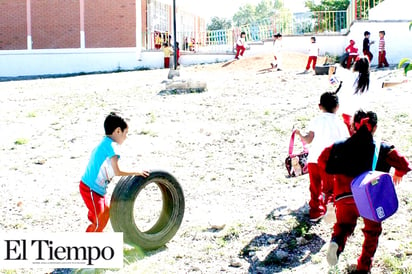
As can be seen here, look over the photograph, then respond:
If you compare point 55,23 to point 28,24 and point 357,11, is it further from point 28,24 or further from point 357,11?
point 357,11

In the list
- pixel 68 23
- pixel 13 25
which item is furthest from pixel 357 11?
pixel 13 25

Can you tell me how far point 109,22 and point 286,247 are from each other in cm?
2518

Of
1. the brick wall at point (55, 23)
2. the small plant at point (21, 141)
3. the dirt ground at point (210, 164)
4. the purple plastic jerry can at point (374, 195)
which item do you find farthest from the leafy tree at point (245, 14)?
the purple plastic jerry can at point (374, 195)

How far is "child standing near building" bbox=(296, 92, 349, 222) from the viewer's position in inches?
215

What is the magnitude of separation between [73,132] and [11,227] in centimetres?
487

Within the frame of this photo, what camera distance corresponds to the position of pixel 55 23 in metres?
28.9

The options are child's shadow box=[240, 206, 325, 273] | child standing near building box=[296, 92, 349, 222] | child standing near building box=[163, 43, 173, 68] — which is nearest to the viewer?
child's shadow box=[240, 206, 325, 273]

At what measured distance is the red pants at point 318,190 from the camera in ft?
18.4

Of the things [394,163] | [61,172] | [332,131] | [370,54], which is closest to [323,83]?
[370,54]

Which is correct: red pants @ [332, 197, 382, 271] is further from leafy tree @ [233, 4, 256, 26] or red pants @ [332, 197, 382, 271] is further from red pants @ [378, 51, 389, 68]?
leafy tree @ [233, 4, 256, 26]

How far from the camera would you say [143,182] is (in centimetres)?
521

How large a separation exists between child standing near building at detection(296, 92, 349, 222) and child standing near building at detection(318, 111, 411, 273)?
3.07ft

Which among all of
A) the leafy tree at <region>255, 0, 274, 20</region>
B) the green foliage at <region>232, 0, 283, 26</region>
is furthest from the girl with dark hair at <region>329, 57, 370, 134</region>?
the leafy tree at <region>255, 0, 274, 20</region>

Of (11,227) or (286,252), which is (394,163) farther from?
(11,227)
